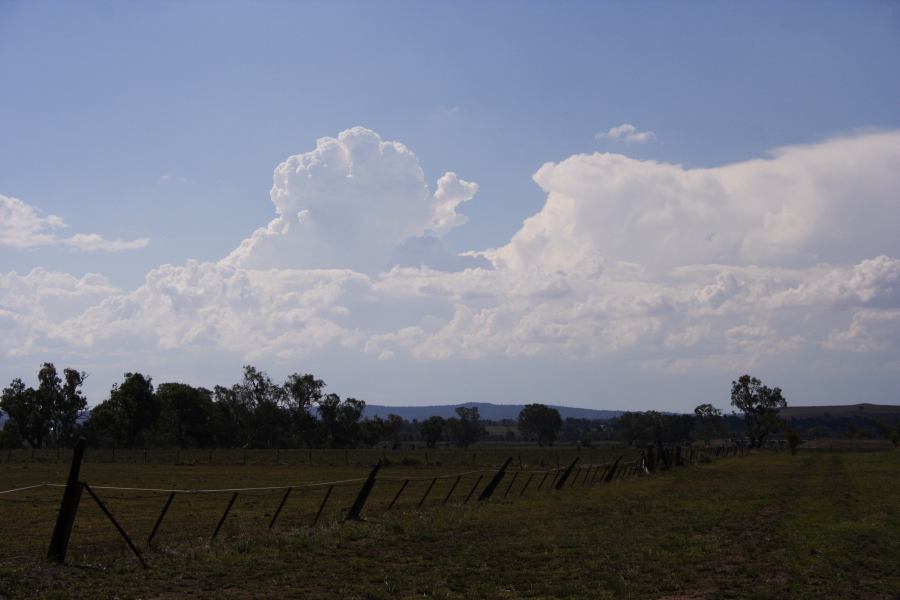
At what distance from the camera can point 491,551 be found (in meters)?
19.7

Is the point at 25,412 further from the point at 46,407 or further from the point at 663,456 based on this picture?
the point at 663,456

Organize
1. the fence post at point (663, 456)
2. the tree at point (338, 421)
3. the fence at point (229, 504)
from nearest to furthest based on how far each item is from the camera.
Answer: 1. the fence at point (229, 504)
2. the fence post at point (663, 456)
3. the tree at point (338, 421)

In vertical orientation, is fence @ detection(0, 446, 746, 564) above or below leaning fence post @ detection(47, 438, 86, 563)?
below

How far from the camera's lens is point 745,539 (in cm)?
2159

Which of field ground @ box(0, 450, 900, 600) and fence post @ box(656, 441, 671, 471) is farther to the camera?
fence post @ box(656, 441, 671, 471)

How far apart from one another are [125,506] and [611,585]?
2677cm

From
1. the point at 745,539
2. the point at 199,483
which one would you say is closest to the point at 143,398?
the point at 199,483

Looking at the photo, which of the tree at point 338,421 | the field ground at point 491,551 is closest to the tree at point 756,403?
the tree at point 338,421

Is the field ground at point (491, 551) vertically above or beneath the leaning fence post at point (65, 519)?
beneath

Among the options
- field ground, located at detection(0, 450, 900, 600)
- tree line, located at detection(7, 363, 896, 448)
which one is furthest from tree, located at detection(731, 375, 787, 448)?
field ground, located at detection(0, 450, 900, 600)

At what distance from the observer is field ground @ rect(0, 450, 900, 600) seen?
14.8m

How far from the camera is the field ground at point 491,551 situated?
14781 mm

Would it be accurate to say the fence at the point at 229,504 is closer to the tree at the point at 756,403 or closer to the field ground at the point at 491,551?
the field ground at the point at 491,551

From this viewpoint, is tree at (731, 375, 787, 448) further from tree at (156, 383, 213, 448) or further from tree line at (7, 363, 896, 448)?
tree at (156, 383, 213, 448)
